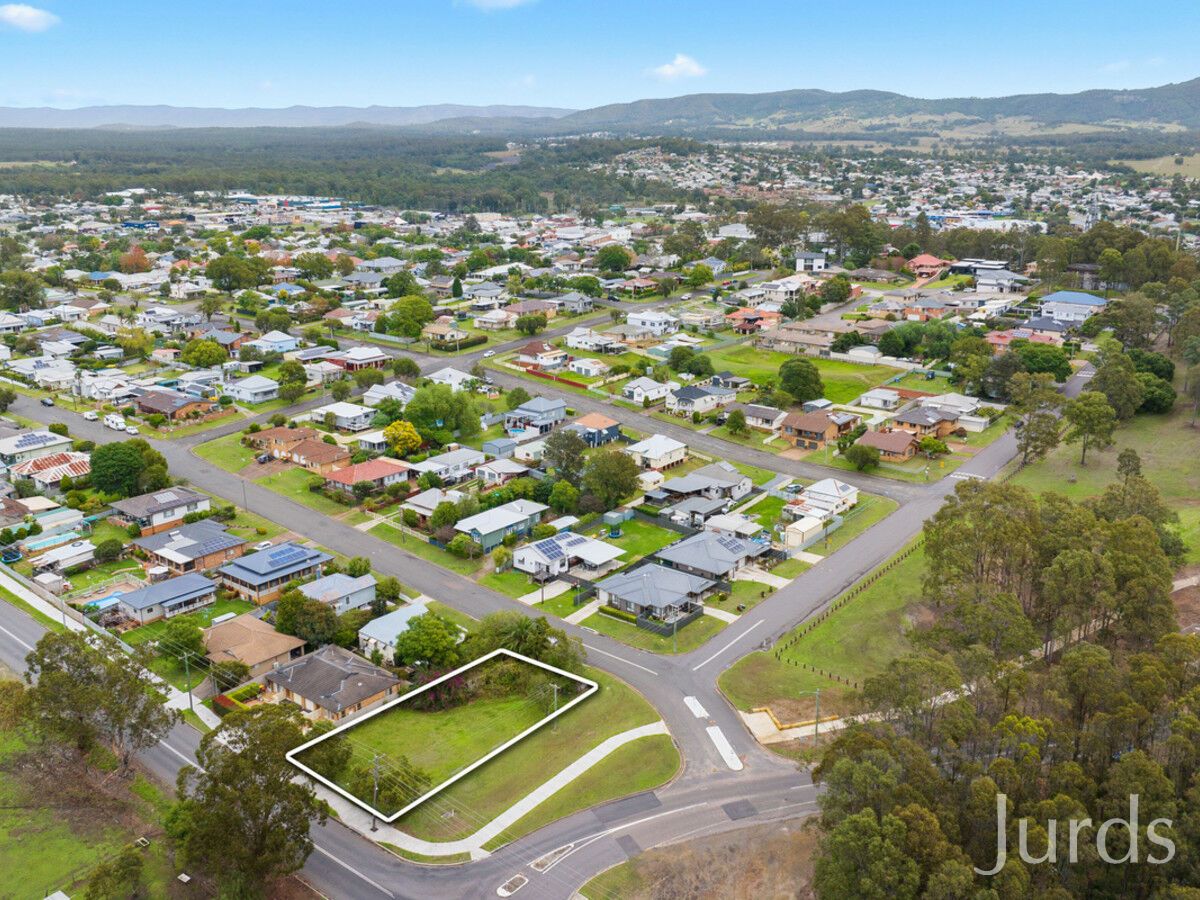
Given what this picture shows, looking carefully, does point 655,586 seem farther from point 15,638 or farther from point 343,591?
point 15,638

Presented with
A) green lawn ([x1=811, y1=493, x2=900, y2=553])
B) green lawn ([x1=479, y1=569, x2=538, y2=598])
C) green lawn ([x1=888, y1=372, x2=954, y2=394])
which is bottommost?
green lawn ([x1=479, y1=569, x2=538, y2=598])

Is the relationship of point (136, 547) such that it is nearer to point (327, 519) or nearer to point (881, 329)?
point (327, 519)

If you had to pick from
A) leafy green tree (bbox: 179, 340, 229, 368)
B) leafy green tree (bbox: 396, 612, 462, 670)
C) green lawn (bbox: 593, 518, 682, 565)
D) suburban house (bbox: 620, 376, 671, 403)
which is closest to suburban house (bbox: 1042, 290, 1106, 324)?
suburban house (bbox: 620, 376, 671, 403)

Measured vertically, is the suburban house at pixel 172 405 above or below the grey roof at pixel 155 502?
above

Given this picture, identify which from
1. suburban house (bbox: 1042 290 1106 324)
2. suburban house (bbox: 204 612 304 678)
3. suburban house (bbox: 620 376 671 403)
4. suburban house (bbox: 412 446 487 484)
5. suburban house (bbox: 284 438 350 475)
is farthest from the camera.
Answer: suburban house (bbox: 1042 290 1106 324)

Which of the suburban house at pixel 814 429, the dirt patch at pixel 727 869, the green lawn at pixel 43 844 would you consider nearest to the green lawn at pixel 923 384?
the suburban house at pixel 814 429

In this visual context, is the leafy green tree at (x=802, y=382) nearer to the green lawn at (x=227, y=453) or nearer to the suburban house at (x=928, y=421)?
the suburban house at (x=928, y=421)

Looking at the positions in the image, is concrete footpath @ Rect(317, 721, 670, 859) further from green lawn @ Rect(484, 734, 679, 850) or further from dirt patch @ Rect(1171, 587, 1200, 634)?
dirt patch @ Rect(1171, 587, 1200, 634)
